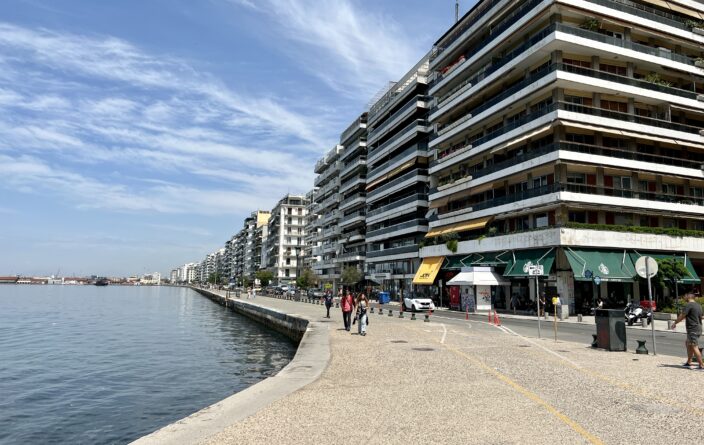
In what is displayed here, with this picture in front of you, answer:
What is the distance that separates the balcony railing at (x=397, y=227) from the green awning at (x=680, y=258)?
2687cm

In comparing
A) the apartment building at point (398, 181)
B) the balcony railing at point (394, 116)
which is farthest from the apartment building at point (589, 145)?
the balcony railing at point (394, 116)

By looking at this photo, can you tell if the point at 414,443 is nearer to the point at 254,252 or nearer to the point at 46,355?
the point at 46,355

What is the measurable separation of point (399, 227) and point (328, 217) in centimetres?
3706

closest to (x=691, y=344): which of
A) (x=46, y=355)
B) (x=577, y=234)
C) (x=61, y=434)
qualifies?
(x=61, y=434)

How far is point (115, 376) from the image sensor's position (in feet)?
66.9

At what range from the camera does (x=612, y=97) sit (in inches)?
1556

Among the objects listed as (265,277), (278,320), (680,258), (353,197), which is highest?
(353,197)

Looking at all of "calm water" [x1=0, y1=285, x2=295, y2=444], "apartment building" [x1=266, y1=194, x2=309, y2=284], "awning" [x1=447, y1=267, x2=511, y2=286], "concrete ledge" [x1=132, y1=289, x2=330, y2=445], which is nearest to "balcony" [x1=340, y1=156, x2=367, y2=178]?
"awning" [x1=447, y1=267, x2=511, y2=286]

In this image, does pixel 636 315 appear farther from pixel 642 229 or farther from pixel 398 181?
pixel 398 181

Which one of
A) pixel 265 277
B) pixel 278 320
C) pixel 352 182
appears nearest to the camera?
pixel 278 320

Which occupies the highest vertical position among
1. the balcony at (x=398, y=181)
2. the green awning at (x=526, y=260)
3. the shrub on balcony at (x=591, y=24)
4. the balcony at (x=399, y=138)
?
the shrub on balcony at (x=591, y=24)

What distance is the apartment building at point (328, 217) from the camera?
95.8 metres

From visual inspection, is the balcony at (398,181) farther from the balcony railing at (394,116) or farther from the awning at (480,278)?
the awning at (480,278)

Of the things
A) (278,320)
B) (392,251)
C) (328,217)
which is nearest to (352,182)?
(328,217)
